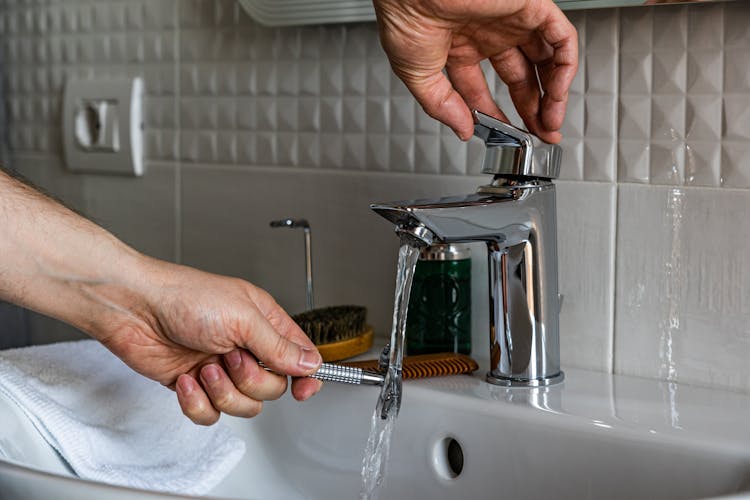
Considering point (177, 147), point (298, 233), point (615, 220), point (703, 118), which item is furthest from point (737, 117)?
point (177, 147)

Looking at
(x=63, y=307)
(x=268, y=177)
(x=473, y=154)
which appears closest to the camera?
(x=63, y=307)

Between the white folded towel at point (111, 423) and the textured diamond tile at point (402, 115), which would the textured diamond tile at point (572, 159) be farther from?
→ the white folded towel at point (111, 423)

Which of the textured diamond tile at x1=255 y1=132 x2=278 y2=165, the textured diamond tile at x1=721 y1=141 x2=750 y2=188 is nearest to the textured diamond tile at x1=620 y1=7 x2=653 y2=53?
the textured diamond tile at x1=721 y1=141 x2=750 y2=188

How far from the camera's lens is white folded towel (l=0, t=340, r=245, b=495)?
74cm

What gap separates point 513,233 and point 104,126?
0.63m

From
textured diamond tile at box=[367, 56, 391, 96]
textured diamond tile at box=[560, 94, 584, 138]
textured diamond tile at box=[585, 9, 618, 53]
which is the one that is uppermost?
textured diamond tile at box=[585, 9, 618, 53]

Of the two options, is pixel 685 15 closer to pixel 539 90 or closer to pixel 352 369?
pixel 539 90

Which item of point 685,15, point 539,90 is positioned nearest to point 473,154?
point 539,90

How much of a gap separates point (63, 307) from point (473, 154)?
41 centimetres

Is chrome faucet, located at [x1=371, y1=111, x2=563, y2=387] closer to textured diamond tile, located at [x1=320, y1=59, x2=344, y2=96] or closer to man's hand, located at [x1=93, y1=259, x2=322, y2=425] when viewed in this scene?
man's hand, located at [x1=93, y1=259, x2=322, y2=425]

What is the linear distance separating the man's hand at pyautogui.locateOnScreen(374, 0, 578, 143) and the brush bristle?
0.69 feet

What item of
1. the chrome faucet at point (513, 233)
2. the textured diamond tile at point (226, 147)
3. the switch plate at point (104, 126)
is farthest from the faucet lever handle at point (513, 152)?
the switch plate at point (104, 126)

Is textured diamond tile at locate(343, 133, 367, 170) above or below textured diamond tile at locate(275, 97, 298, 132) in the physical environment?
below

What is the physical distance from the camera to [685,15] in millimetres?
778
